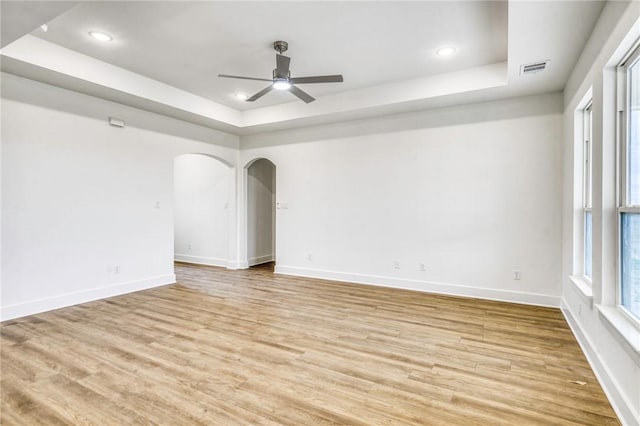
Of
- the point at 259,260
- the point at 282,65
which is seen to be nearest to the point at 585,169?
the point at 282,65

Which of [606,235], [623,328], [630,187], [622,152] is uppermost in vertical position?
[622,152]

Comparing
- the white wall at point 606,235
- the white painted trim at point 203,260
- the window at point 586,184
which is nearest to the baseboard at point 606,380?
the white wall at point 606,235

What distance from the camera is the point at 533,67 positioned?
139 inches

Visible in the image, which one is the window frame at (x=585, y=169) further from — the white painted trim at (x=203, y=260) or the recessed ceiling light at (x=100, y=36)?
the white painted trim at (x=203, y=260)

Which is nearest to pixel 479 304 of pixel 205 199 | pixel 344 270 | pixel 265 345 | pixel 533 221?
pixel 533 221

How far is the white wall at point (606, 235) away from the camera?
1938 millimetres

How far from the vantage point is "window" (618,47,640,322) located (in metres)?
2.13

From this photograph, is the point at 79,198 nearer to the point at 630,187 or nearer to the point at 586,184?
the point at 630,187

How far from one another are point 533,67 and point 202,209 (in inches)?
259

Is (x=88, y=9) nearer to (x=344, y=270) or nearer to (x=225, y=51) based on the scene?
(x=225, y=51)

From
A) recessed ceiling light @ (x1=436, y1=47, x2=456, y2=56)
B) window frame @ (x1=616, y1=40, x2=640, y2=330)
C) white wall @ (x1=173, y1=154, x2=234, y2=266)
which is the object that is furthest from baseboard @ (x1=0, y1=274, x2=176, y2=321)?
window frame @ (x1=616, y1=40, x2=640, y2=330)

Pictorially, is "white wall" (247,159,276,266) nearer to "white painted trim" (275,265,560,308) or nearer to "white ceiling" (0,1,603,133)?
"white painted trim" (275,265,560,308)

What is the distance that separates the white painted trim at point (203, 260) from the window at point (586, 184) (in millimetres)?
5913

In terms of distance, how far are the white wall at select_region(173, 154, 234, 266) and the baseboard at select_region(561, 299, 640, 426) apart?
5917mm
